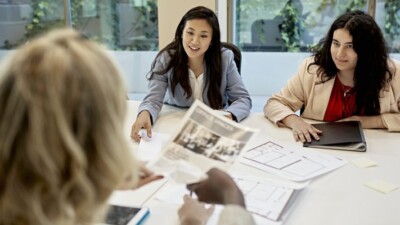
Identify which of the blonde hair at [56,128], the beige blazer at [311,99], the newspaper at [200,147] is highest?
the blonde hair at [56,128]

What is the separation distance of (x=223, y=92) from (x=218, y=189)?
1.32 metres

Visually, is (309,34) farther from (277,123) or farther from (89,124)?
(89,124)

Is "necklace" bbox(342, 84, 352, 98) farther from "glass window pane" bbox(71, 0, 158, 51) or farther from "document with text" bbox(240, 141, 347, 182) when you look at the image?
"glass window pane" bbox(71, 0, 158, 51)

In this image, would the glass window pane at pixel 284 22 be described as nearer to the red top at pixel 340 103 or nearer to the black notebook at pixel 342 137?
the red top at pixel 340 103

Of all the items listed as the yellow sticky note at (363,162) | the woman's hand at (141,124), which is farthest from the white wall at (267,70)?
the yellow sticky note at (363,162)

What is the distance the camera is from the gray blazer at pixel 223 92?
6.89ft

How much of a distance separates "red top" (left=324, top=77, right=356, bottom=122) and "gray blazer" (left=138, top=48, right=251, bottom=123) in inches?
15.0

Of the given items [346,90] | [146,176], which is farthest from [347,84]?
[146,176]

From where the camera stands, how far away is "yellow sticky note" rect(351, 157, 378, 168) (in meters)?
1.54

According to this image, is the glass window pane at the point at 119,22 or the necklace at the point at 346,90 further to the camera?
the glass window pane at the point at 119,22

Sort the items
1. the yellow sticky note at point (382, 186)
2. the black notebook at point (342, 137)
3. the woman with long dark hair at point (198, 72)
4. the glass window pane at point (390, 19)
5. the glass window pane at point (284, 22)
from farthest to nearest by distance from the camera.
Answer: the glass window pane at point (284, 22), the glass window pane at point (390, 19), the woman with long dark hair at point (198, 72), the black notebook at point (342, 137), the yellow sticky note at point (382, 186)

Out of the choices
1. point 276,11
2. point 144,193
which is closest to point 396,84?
point 144,193

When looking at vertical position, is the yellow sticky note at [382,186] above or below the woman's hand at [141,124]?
below

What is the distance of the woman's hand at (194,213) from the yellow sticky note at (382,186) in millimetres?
545
